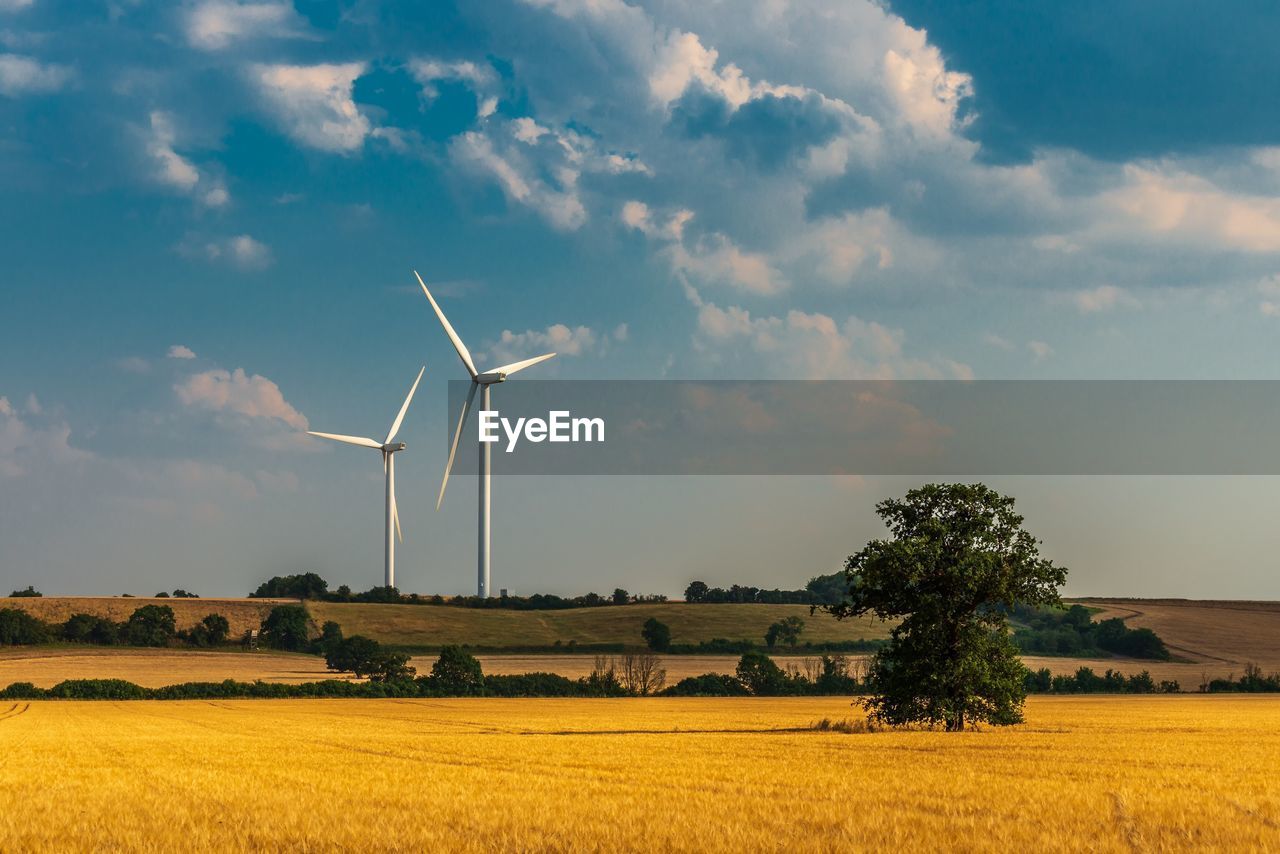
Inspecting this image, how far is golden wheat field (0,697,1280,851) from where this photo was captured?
20203mm

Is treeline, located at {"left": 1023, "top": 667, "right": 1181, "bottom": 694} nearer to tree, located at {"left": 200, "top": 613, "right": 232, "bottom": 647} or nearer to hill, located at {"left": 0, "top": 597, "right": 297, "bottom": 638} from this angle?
tree, located at {"left": 200, "top": 613, "right": 232, "bottom": 647}

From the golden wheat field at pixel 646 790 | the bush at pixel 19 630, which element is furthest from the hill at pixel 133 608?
the golden wheat field at pixel 646 790

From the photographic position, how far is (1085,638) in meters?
174

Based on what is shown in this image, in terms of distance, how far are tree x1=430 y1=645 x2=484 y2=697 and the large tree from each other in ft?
246

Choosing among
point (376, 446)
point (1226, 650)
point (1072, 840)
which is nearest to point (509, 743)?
point (1072, 840)

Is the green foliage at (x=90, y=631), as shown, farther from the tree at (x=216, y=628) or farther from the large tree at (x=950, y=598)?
the large tree at (x=950, y=598)

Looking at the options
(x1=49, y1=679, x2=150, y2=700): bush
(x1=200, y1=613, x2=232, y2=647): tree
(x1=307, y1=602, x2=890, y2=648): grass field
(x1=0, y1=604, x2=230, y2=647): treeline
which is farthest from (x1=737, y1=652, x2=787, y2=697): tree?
(x1=0, y1=604, x2=230, y2=647): treeline

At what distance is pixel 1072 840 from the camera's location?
64.4 ft

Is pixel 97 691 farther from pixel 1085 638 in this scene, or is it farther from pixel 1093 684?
pixel 1085 638

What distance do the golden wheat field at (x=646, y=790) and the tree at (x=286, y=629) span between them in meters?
123

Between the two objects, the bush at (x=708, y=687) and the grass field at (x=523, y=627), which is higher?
the grass field at (x=523, y=627)

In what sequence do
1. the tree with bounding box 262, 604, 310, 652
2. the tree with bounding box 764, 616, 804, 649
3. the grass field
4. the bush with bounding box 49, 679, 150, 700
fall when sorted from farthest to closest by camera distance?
the grass field
the tree with bounding box 764, 616, 804, 649
the tree with bounding box 262, 604, 310, 652
the bush with bounding box 49, 679, 150, 700

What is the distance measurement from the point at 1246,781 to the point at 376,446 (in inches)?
5639

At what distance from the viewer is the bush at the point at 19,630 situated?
165500 millimetres
